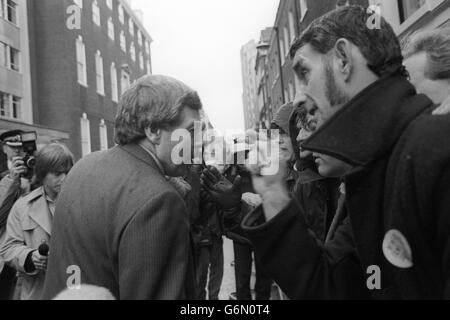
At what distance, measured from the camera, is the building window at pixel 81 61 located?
1932 cm

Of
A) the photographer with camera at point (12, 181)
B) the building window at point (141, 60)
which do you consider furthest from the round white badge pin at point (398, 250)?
the building window at point (141, 60)

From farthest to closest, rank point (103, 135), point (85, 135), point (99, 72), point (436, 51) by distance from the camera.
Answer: point (103, 135) → point (99, 72) → point (85, 135) → point (436, 51)

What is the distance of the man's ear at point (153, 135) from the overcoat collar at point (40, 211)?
72.6 inches

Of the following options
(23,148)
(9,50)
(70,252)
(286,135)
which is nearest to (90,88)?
(9,50)

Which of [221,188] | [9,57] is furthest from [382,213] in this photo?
[9,57]

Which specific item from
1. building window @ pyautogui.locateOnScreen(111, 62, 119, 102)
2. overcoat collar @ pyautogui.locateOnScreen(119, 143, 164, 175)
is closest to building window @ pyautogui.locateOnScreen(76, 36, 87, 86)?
building window @ pyautogui.locateOnScreen(111, 62, 119, 102)

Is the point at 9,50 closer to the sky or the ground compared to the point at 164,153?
closer to the sky

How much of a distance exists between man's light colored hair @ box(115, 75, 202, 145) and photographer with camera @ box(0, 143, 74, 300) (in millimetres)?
1563

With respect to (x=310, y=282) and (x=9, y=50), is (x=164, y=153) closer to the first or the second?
(x=310, y=282)

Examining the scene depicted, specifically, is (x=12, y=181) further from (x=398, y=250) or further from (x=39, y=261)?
(x=398, y=250)

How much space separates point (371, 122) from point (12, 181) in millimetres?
3433

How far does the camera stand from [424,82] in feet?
7.72
